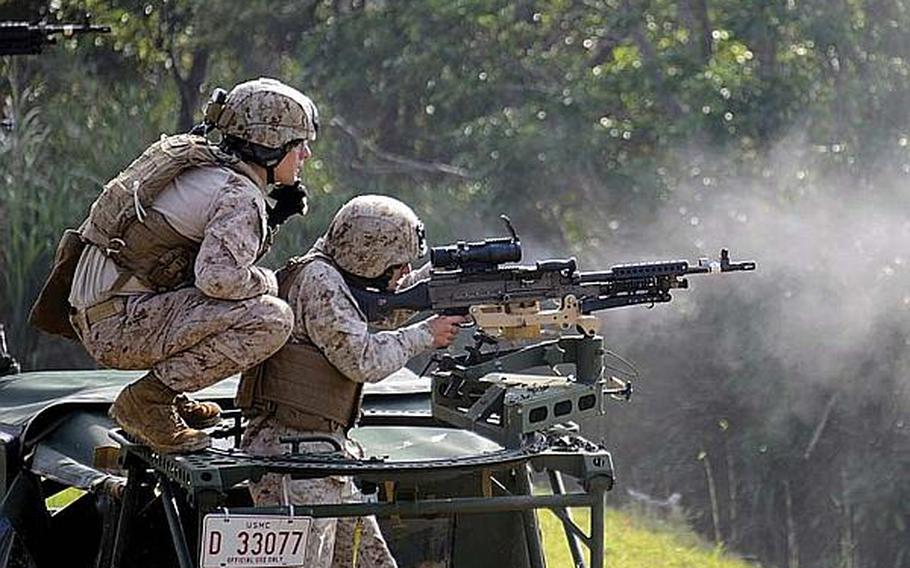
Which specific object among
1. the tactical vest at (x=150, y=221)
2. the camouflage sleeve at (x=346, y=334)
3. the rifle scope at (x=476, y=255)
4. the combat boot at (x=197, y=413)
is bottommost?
the combat boot at (x=197, y=413)

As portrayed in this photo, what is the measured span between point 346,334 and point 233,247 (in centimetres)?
49

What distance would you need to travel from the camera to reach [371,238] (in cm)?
606

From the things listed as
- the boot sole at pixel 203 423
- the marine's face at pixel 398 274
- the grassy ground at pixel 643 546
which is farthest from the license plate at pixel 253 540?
the grassy ground at pixel 643 546

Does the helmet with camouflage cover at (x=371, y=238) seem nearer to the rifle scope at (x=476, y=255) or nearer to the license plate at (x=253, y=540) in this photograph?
the rifle scope at (x=476, y=255)

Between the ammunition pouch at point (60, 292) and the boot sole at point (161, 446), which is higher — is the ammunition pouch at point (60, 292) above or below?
above

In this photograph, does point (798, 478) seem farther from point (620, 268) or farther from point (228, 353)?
point (228, 353)

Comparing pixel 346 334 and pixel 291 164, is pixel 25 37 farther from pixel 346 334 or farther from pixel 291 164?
pixel 346 334

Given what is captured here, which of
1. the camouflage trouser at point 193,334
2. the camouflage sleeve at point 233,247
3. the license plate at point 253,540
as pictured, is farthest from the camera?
the camouflage trouser at point 193,334

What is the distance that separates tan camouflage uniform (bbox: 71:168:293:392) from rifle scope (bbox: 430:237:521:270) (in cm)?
49

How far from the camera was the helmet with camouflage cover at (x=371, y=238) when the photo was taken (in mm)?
6062

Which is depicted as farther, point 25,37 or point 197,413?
point 25,37

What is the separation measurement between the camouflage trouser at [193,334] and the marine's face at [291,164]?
425mm

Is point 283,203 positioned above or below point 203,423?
above

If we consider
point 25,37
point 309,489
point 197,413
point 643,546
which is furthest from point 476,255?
point 25,37
